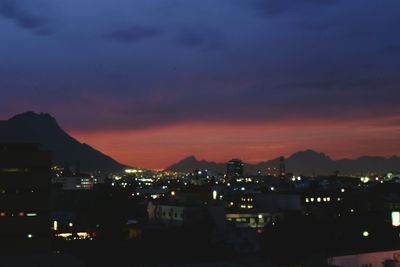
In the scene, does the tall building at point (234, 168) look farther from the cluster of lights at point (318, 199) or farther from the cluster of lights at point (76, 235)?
the cluster of lights at point (76, 235)

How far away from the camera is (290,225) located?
1242 inches

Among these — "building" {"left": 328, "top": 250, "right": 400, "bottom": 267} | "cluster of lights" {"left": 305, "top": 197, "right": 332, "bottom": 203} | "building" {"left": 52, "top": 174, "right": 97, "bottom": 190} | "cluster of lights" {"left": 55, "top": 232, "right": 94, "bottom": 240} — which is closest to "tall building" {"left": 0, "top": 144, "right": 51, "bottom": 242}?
"cluster of lights" {"left": 55, "top": 232, "right": 94, "bottom": 240}

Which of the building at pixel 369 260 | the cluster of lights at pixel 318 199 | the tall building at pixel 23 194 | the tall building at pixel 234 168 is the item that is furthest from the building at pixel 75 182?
the building at pixel 369 260

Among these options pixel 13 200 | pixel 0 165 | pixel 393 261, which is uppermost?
pixel 0 165

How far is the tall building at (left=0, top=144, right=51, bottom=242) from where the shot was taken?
3019 centimetres

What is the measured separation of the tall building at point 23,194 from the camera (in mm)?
30194

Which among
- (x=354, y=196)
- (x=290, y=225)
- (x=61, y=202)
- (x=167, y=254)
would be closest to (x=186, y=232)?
(x=167, y=254)

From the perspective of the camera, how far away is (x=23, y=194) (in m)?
30.6

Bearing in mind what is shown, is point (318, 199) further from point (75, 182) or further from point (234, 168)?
point (234, 168)

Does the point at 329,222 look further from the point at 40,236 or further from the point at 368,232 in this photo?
the point at 40,236

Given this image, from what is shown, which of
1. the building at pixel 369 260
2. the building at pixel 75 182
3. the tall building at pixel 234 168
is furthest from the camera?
the tall building at pixel 234 168

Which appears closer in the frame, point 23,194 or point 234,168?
point 23,194

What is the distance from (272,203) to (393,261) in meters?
28.6

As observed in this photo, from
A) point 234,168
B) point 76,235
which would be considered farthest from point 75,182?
point 234,168
